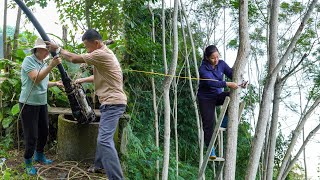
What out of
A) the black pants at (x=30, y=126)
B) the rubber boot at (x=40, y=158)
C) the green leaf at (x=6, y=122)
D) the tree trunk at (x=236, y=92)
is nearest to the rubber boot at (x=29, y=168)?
the black pants at (x=30, y=126)

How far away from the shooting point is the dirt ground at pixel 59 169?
12.8 feet

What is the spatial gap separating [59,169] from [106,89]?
143 centimetres

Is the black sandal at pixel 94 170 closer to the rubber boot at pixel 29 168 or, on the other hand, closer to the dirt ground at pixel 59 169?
the dirt ground at pixel 59 169

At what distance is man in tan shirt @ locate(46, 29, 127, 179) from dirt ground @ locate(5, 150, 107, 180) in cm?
86

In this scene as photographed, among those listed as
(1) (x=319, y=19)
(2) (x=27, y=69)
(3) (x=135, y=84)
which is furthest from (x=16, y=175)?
(1) (x=319, y=19)

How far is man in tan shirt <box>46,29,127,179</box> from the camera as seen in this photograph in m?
3.15

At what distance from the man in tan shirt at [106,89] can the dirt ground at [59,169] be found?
86cm

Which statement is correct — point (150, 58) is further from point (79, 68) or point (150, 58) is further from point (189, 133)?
point (189, 133)

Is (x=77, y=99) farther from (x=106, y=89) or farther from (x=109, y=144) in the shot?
(x=109, y=144)

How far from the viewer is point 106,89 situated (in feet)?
10.8

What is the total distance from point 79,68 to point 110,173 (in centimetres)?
254

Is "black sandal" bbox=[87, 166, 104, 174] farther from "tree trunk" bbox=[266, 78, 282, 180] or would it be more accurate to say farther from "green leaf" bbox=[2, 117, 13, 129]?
"tree trunk" bbox=[266, 78, 282, 180]

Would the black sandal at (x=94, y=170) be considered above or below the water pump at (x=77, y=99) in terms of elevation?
below

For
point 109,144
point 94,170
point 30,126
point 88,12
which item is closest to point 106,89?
point 109,144
